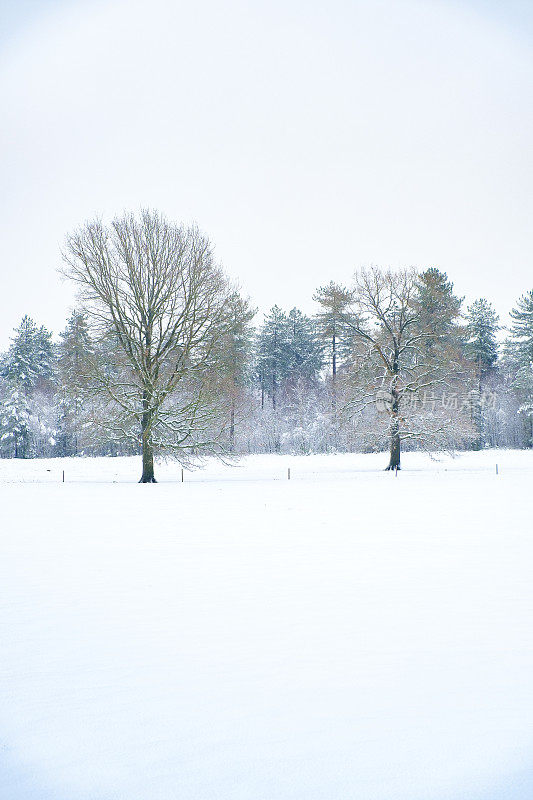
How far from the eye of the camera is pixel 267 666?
522 cm

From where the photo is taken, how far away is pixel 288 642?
5.82m

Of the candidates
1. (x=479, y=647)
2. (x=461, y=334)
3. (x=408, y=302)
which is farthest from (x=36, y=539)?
(x=461, y=334)

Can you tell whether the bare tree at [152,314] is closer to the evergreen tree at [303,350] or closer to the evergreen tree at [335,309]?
the evergreen tree at [335,309]

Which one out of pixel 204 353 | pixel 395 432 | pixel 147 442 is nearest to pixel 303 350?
pixel 395 432

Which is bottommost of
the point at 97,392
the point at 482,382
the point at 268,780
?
the point at 268,780

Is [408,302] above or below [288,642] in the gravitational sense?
above

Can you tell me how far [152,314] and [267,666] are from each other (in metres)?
23.7

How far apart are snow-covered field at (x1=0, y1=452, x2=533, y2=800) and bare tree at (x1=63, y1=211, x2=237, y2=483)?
15729 millimetres

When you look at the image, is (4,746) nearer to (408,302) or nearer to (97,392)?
(97,392)

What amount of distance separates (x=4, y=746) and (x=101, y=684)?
1009 millimetres

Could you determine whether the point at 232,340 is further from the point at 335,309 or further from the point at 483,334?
the point at 483,334

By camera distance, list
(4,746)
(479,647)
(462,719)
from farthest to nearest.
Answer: (479,647) < (462,719) < (4,746)

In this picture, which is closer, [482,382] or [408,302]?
[408,302]

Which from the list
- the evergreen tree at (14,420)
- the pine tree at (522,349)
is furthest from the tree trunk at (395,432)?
the evergreen tree at (14,420)
